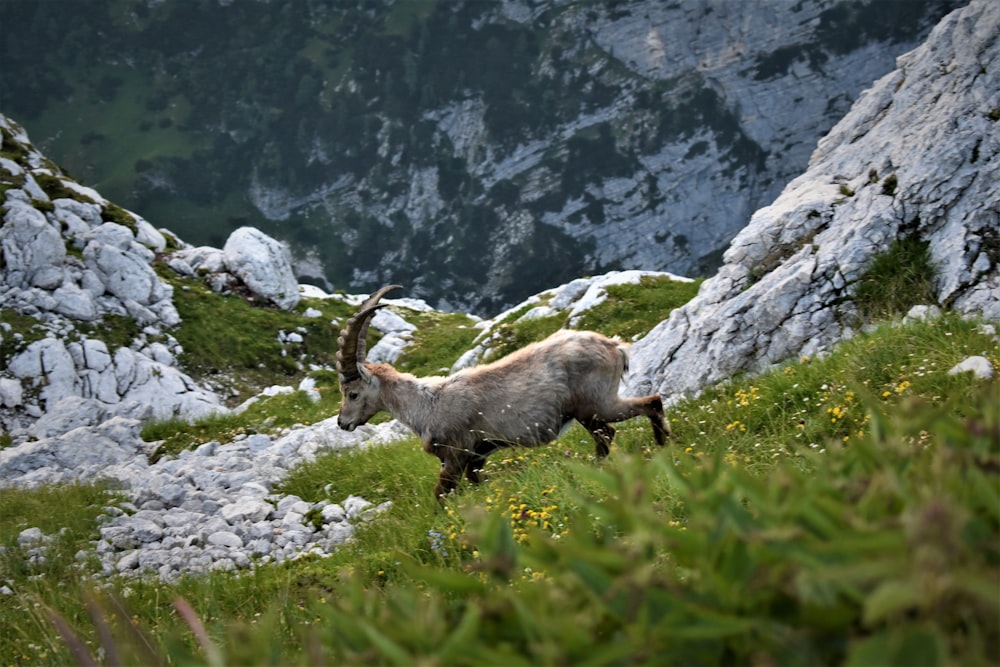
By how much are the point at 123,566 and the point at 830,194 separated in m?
12.1

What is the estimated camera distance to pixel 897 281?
10445 mm

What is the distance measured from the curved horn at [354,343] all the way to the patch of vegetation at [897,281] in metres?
6.62

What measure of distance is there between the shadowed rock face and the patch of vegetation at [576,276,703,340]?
5.62 m

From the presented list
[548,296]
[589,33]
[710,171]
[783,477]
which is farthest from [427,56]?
[783,477]

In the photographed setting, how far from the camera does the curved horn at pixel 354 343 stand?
10.6m

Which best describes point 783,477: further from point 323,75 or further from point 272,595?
point 323,75

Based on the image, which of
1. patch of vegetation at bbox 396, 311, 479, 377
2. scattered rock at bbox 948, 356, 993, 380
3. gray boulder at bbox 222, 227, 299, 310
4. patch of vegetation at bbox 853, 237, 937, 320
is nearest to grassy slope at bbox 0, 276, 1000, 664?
scattered rock at bbox 948, 356, 993, 380

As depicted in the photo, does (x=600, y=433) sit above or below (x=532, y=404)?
below

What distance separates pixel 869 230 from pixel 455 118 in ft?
478

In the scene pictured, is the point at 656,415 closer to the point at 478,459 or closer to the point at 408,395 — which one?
the point at 478,459

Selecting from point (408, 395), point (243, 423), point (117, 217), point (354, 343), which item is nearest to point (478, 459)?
point (408, 395)

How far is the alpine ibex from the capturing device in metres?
9.34

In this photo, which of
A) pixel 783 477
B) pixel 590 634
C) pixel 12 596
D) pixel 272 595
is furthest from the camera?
pixel 12 596

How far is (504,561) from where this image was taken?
59.7 inches
